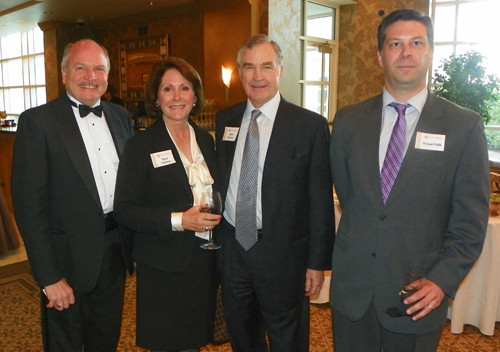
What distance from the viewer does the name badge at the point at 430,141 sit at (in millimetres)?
1481

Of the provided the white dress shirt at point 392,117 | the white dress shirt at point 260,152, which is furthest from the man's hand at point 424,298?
the white dress shirt at point 260,152

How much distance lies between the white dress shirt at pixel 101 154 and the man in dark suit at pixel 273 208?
51 centimetres

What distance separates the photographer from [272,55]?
1949 mm

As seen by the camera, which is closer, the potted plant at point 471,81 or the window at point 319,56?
the potted plant at point 471,81

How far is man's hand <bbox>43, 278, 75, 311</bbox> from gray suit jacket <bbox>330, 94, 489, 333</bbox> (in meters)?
1.19

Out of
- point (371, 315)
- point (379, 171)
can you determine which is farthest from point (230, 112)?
point (371, 315)

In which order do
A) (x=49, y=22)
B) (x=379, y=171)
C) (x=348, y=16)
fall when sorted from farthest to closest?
(x=49, y=22)
(x=348, y=16)
(x=379, y=171)

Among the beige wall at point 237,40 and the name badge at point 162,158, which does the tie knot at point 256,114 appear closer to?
the name badge at point 162,158

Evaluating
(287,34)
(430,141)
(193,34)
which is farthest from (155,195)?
(193,34)

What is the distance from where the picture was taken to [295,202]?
1902 millimetres

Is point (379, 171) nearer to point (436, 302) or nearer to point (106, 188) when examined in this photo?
point (436, 302)

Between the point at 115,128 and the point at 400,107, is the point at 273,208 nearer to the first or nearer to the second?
the point at 400,107

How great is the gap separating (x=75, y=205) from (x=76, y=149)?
0.82ft

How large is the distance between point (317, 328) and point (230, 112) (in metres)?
1.83
